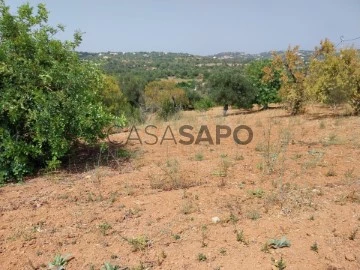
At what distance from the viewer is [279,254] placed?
3.13m

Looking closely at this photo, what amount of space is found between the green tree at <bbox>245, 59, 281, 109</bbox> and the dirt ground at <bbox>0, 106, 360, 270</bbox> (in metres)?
17.7

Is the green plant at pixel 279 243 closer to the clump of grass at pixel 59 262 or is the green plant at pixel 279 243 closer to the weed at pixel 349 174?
the clump of grass at pixel 59 262

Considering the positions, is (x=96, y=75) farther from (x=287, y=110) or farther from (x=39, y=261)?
(x=287, y=110)

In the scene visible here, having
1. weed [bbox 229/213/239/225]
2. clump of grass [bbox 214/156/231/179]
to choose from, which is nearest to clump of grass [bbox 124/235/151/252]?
weed [bbox 229/213/239/225]

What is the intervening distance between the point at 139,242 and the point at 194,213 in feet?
2.63

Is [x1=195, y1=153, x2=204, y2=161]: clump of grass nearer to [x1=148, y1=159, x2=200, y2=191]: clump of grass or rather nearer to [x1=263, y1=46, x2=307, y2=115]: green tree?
[x1=148, y1=159, x2=200, y2=191]: clump of grass

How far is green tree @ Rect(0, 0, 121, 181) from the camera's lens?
18.4 ft

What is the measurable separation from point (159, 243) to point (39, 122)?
3195 mm

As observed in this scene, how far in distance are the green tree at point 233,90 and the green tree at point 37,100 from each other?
57.6 ft

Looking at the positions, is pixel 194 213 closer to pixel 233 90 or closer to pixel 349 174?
pixel 349 174

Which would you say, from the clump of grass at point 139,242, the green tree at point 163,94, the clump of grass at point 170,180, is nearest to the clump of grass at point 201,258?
the clump of grass at point 139,242

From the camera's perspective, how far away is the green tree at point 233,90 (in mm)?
23281

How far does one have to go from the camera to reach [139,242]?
135 inches

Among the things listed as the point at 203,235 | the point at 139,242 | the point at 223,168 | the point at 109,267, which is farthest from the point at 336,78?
the point at 109,267
